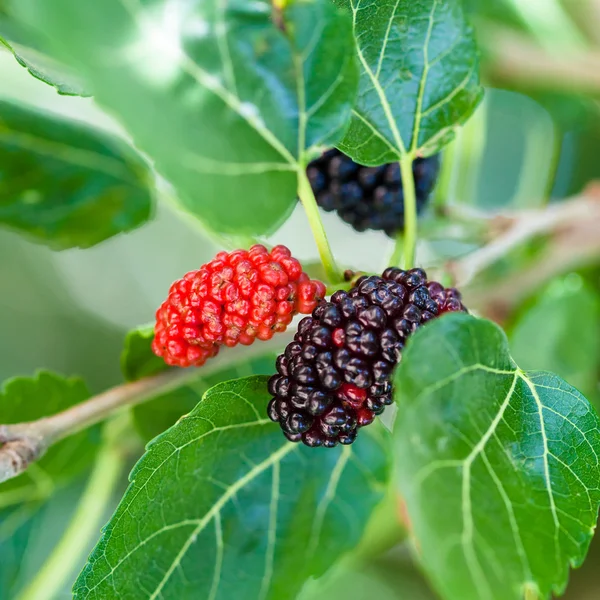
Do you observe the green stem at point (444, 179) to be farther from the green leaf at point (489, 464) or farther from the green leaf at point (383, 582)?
the green leaf at point (383, 582)

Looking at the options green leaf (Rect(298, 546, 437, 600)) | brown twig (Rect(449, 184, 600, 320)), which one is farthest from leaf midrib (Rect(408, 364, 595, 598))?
green leaf (Rect(298, 546, 437, 600))

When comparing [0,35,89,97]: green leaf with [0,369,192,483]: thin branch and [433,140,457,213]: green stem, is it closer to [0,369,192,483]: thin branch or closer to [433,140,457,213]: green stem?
[0,369,192,483]: thin branch

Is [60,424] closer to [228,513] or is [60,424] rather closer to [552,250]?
[228,513]

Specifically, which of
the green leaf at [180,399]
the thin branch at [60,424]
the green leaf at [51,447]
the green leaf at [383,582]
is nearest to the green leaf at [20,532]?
the green leaf at [51,447]

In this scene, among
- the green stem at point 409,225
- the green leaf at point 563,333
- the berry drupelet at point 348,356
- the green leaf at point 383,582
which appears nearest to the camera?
the berry drupelet at point 348,356

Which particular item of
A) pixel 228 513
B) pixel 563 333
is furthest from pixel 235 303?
pixel 563 333
